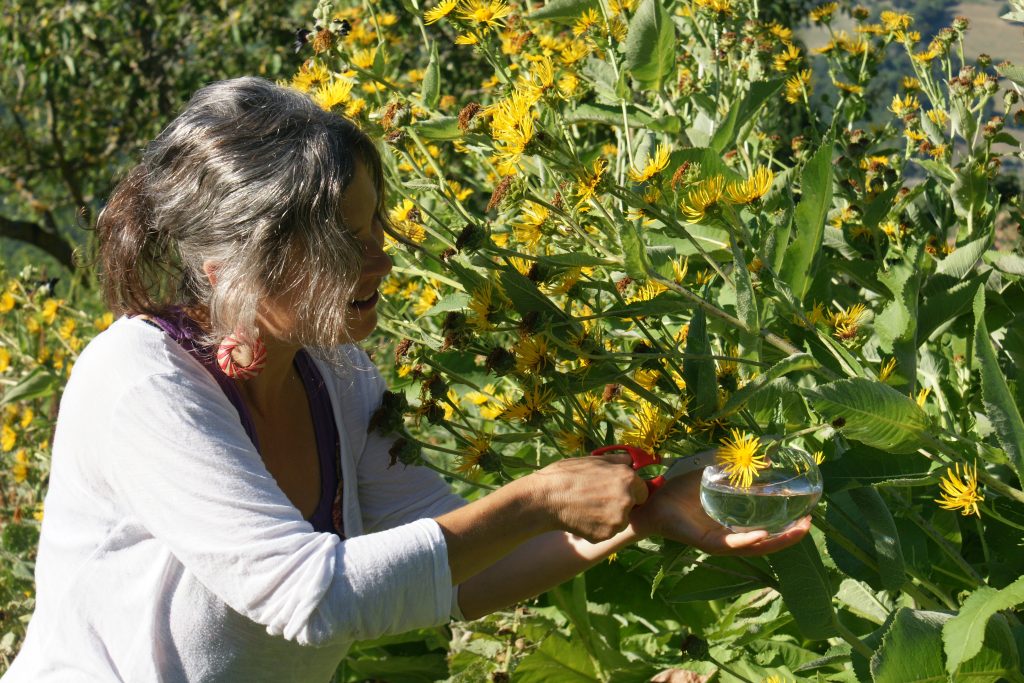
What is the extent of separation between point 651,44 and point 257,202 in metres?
0.80

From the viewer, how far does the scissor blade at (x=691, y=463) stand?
1.35 metres

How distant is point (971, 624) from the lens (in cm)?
128

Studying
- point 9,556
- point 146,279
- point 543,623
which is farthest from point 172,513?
point 9,556

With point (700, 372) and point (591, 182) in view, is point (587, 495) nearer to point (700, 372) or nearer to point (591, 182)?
point (700, 372)

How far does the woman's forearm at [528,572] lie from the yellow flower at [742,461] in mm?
330

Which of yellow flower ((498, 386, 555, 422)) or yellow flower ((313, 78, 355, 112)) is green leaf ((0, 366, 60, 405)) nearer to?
yellow flower ((313, 78, 355, 112))

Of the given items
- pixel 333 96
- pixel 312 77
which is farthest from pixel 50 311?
pixel 333 96

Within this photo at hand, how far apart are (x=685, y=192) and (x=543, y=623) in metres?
1.02

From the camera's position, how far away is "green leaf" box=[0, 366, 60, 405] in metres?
2.40

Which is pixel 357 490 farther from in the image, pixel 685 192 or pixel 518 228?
pixel 685 192

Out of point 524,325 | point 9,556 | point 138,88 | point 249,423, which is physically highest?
point 524,325

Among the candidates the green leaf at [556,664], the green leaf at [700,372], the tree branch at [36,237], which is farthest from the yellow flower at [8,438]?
the tree branch at [36,237]

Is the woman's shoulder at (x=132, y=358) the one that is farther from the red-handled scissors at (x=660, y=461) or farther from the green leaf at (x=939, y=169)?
the green leaf at (x=939, y=169)

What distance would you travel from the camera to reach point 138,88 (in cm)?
627
